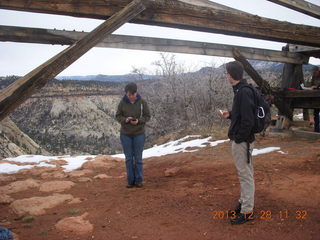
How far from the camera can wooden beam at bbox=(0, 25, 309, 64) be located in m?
4.03

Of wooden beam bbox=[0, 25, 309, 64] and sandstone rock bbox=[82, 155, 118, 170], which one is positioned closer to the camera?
wooden beam bbox=[0, 25, 309, 64]

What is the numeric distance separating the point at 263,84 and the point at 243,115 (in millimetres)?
5055

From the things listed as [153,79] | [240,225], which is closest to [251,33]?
[240,225]

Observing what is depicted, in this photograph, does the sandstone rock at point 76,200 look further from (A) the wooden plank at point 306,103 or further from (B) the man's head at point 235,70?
(A) the wooden plank at point 306,103

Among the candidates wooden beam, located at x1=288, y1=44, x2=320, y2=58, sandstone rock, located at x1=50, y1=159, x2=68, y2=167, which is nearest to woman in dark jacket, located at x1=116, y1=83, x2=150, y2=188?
sandstone rock, located at x1=50, y1=159, x2=68, y2=167

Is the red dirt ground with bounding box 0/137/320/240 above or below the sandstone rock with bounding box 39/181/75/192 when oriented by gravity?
above

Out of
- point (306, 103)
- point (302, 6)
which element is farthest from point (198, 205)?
point (306, 103)

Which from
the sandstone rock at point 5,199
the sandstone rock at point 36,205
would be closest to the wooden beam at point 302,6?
the sandstone rock at point 36,205

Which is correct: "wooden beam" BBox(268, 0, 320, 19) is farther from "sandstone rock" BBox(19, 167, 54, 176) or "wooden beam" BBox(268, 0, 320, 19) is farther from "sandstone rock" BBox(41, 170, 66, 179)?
"sandstone rock" BBox(19, 167, 54, 176)

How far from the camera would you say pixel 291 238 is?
2.96 meters

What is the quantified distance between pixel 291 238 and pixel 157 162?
5441 millimetres

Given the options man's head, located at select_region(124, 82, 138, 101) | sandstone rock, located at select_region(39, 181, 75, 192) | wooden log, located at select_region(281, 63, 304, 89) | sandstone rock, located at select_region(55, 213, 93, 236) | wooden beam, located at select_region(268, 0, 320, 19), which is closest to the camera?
sandstone rock, located at select_region(55, 213, 93, 236)

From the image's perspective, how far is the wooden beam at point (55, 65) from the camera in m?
2.58
